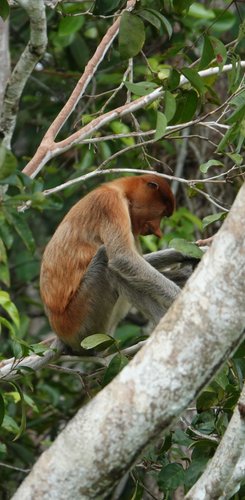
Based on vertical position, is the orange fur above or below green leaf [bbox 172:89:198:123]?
below

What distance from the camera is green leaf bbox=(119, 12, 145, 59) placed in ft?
13.2

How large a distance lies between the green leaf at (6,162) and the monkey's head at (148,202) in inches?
108

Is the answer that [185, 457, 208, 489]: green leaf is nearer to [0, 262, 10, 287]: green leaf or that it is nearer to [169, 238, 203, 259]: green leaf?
[169, 238, 203, 259]: green leaf

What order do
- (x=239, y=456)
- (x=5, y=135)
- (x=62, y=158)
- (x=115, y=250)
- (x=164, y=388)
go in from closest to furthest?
(x=164, y=388) < (x=239, y=456) < (x=5, y=135) < (x=115, y=250) < (x=62, y=158)

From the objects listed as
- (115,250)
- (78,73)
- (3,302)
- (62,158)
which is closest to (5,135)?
(3,302)

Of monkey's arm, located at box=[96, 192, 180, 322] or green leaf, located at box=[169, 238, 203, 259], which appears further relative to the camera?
monkey's arm, located at box=[96, 192, 180, 322]

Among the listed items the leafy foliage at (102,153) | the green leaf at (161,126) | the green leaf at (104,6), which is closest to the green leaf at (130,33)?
the leafy foliage at (102,153)

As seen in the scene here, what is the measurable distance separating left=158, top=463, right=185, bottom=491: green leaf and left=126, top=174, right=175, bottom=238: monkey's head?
1.95 meters

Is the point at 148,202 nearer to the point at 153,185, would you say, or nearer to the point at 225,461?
the point at 153,185

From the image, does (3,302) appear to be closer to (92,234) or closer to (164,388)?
(92,234)

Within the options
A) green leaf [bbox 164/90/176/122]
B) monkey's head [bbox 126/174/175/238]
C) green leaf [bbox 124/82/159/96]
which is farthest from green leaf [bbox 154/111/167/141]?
monkey's head [bbox 126/174/175/238]

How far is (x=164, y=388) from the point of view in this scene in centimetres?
268

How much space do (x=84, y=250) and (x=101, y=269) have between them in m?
0.13

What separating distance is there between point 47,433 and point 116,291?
6.80 ft
